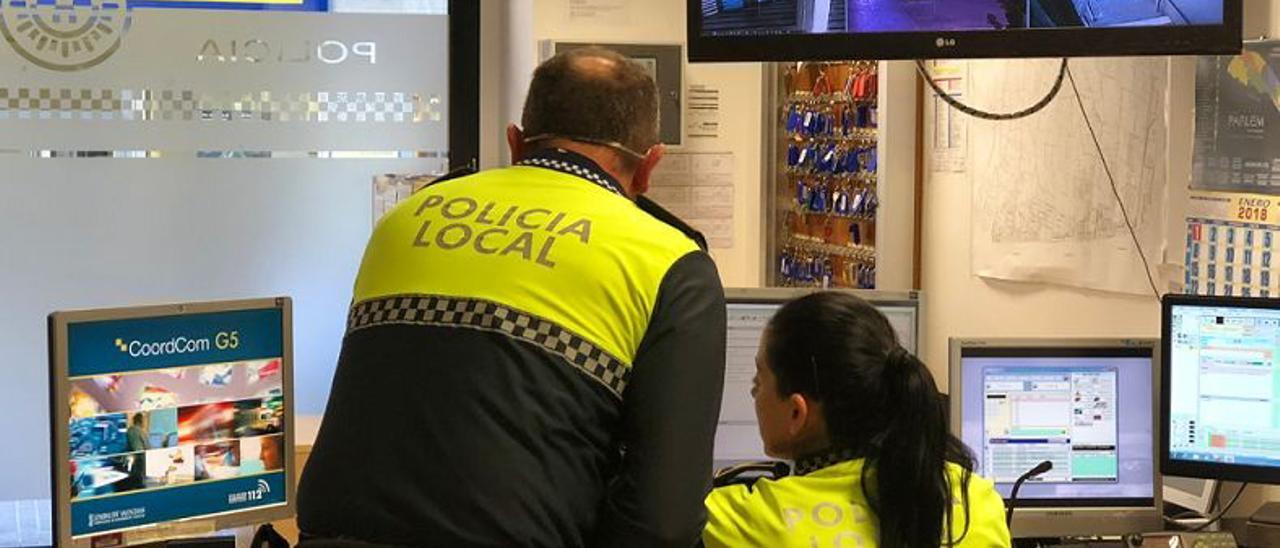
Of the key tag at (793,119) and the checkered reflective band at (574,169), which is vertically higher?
the key tag at (793,119)

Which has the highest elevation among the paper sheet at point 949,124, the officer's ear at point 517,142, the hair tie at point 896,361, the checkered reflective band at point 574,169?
the paper sheet at point 949,124

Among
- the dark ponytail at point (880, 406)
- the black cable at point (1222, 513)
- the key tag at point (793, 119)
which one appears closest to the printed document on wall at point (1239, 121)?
the black cable at point (1222, 513)

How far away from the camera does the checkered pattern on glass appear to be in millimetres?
3703

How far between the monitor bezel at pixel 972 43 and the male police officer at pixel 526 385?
1.30 metres

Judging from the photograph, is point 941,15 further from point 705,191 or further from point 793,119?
point 793,119

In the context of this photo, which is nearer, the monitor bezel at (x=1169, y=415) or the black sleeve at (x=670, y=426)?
the black sleeve at (x=670, y=426)

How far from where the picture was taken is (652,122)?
2.09 metres

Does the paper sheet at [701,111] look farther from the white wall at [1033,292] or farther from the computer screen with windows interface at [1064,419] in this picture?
the computer screen with windows interface at [1064,419]

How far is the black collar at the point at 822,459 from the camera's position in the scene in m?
2.01

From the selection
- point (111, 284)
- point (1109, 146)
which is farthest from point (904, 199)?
point (111, 284)

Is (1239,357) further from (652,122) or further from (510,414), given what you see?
(510,414)

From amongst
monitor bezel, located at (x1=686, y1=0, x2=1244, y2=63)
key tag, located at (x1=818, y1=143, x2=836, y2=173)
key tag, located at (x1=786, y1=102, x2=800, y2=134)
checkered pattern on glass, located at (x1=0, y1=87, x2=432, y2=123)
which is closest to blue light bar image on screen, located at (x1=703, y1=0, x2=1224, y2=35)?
monitor bezel, located at (x1=686, y1=0, x2=1244, y2=63)

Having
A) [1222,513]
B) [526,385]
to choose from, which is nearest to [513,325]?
[526,385]

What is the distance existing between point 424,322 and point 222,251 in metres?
2.14
